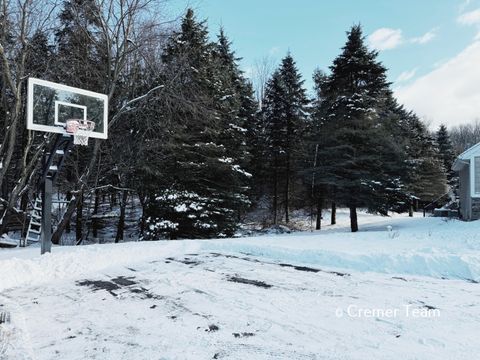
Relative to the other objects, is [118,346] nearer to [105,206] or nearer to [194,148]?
[194,148]

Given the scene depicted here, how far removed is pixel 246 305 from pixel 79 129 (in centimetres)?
617

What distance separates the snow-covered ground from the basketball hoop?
2.57 m

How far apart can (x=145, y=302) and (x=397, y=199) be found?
21076mm

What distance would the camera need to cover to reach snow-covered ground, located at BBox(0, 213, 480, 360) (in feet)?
10.7

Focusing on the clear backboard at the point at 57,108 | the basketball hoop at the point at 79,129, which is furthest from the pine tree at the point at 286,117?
the basketball hoop at the point at 79,129

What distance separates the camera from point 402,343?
3285mm

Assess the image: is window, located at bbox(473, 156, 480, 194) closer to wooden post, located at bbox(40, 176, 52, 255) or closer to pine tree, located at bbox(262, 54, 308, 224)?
pine tree, located at bbox(262, 54, 308, 224)

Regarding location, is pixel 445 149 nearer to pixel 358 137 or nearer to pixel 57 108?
pixel 358 137

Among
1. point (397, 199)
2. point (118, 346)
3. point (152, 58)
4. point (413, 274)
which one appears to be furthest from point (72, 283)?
point (397, 199)

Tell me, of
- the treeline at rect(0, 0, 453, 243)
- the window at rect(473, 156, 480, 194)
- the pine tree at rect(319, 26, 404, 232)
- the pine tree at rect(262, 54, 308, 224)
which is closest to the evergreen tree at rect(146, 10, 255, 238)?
the treeline at rect(0, 0, 453, 243)

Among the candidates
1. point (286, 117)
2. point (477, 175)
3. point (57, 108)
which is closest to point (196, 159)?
point (57, 108)

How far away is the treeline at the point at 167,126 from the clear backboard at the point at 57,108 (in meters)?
3.06

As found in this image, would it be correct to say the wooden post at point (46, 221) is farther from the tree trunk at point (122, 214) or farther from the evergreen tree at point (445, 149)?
Answer: the evergreen tree at point (445, 149)

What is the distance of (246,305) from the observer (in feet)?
14.5
